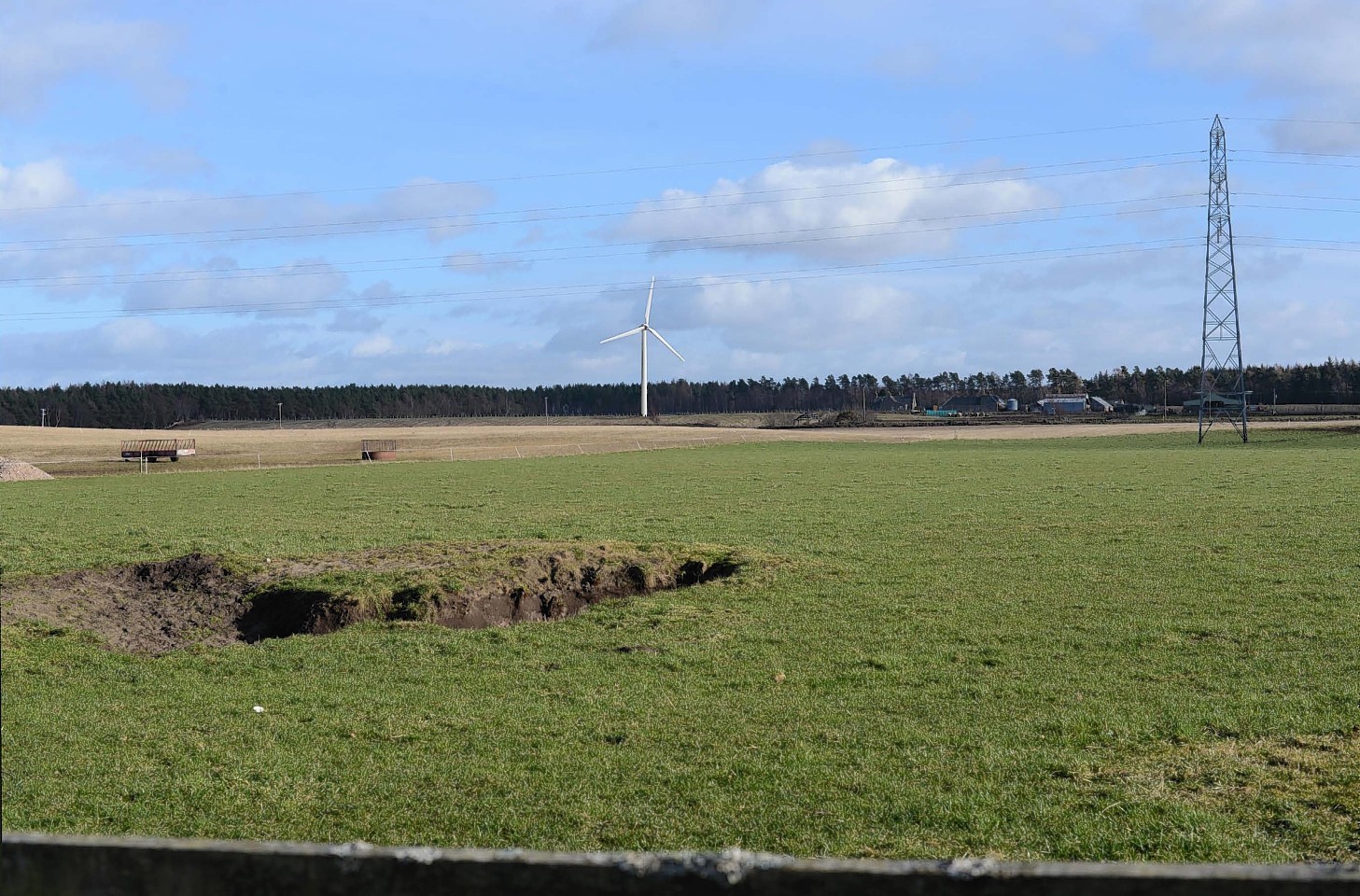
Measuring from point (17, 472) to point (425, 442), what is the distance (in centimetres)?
4013

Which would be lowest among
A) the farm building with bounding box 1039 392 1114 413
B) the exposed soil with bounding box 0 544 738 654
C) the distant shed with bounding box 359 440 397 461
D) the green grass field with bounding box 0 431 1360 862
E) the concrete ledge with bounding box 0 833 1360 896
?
the green grass field with bounding box 0 431 1360 862

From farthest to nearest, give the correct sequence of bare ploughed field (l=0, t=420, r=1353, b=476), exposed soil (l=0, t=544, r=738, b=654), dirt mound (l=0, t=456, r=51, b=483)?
bare ploughed field (l=0, t=420, r=1353, b=476) → dirt mound (l=0, t=456, r=51, b=483) → exposed soil (l=0, t=544, r=738, b=654)

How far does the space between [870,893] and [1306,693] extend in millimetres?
9812

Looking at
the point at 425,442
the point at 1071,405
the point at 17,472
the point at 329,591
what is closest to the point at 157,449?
the point at 425,442

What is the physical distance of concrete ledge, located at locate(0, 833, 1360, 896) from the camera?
289 centimetres

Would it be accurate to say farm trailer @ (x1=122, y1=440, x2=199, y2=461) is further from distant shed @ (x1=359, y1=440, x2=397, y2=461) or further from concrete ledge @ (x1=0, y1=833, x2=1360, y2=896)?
concrete ledge @ (x1=0, y1=833, x2=1360, y2=896)

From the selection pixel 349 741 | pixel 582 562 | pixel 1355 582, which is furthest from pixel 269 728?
pixel 1355 582

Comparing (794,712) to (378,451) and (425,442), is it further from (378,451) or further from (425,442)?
(425,442)

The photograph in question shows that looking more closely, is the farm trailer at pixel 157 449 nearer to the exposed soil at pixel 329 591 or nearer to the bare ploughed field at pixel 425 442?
the bare ploughed field at pixel 425 442

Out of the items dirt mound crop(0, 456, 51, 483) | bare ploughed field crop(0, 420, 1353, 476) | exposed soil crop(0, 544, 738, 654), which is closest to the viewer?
exposed soil crop(0, 544, 738, 654)

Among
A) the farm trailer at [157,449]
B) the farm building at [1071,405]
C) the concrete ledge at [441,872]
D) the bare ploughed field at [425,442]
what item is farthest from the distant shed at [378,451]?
the farm building at [1071,405]

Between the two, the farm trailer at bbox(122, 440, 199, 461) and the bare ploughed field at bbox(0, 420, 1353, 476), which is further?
the farm trailer at bbox(122, 440, 199, 461)

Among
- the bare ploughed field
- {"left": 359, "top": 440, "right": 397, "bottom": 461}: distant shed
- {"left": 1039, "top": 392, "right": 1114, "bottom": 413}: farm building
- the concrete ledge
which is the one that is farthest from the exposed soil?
{"left": 1039, "top": 392, "right": 1114, "bottom": 413}: farm building

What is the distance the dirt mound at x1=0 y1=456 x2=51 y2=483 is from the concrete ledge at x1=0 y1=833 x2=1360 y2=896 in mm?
54507
